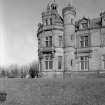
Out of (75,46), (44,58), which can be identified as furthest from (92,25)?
(44,58)

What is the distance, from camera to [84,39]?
62.3 ft

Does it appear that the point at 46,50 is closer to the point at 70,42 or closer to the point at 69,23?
the point at 70,42

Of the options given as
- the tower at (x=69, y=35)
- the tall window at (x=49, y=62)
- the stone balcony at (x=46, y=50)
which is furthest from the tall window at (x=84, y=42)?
the tall window at (x=49, y=62)

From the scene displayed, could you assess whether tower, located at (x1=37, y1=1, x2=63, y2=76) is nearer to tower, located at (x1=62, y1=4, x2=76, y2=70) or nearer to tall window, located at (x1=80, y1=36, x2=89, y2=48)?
tower, located at (x1=62, y1=4, x2=76, y2=70)

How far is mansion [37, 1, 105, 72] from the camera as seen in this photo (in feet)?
59.5

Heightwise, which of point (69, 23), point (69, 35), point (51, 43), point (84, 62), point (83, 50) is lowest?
point (84, 62)

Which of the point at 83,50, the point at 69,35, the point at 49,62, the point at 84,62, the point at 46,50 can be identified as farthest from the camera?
the point at 69,35

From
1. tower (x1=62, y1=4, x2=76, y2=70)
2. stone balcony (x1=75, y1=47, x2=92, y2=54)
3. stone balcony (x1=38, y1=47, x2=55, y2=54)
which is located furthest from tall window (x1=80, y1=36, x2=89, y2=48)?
stone balcony (x1=38, y1=47, x2=55, y2=54)

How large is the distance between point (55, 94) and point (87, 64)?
386 inches

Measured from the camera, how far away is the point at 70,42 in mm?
19016

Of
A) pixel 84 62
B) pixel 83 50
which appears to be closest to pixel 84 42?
pixel 83 50

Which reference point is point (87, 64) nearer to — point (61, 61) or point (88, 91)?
point (61, 61)

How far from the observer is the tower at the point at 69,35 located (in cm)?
1881

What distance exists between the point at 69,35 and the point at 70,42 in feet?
3.63
